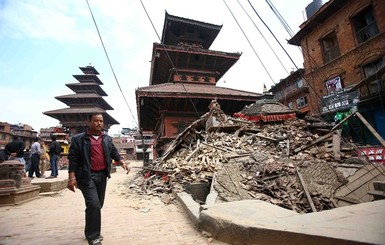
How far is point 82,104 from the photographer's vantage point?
108 feet

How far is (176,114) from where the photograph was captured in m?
14.1

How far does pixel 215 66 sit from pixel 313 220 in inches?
649

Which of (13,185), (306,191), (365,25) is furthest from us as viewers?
(365,25)

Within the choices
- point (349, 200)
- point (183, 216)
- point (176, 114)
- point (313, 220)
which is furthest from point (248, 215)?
point (176, 114)

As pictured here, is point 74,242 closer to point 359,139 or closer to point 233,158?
point 233,158

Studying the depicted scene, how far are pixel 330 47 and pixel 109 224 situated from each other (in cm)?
2151

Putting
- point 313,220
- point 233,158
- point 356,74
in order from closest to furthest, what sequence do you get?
point 313,220, point 233,158, point 356,74

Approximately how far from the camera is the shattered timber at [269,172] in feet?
19.4

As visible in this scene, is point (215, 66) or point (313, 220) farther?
point (215, 66)

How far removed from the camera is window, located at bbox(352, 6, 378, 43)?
48.3 ft

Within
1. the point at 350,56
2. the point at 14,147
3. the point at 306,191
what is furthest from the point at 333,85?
the point at 14,147

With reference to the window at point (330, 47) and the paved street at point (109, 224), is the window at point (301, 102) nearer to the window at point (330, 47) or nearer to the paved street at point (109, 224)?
the window at point (330, 47)

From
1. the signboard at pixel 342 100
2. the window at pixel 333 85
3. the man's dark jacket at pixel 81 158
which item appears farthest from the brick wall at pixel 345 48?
the man's dark jacket at pixel 81 158

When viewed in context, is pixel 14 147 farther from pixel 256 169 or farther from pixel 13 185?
pixel 256 169
